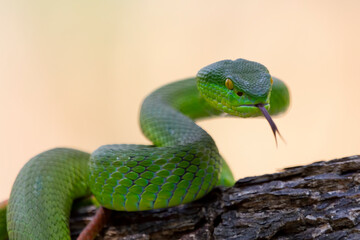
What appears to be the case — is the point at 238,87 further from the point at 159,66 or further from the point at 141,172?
the point at 159,66

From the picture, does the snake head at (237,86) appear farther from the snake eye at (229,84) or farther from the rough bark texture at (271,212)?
the rough bark texture at (271,212)

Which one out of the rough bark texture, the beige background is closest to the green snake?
the rough bark texture

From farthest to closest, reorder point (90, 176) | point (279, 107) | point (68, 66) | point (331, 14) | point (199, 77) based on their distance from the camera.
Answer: point (68, 66)
point (331, 14)
point (279, 107)
point (199, 77)
point (90, 176)

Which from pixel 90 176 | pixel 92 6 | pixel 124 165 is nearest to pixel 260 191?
pixel 124 165

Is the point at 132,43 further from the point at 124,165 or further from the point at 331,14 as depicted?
the point at 124,165

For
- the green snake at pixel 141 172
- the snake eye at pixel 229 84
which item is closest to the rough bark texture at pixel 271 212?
the green snake at pixel 141 172

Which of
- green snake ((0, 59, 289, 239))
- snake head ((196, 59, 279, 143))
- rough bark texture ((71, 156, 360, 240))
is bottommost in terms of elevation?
rough bark texture ((71, 156, 360, 240))

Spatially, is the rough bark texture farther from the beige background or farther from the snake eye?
the beige background

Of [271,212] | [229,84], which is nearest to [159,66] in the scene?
[229,84]
